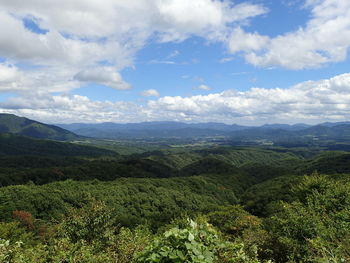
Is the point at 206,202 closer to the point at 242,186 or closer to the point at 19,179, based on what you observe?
the point at 242,186

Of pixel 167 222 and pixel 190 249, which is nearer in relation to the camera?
pixel 190 249

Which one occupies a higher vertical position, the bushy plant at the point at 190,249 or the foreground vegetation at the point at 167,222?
the bushy plant at the point at 190,249

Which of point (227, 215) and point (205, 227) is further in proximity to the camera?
point (227, 215)

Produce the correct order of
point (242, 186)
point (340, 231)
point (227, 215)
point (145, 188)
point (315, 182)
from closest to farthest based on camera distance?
point (340, 231) → point (315, 182) → point (227, 215) → point (145, 188) → point (242, 186)

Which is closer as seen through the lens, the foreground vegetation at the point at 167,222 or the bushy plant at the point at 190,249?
the bushy plant at the point at 190,249

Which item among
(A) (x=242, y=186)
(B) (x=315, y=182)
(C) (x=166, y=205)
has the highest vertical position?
(B) (x=315, y=182)

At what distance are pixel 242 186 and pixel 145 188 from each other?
8322 cm

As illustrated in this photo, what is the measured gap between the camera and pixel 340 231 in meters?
17.2

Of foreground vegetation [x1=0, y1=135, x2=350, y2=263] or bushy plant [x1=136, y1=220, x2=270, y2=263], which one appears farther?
foreground vegetation [x1=0, y1=135, x2=350, y2=263]

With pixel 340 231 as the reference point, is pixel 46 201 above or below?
below

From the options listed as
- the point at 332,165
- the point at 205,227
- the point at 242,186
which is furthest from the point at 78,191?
the point at 332,165

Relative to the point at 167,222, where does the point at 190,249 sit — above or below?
above

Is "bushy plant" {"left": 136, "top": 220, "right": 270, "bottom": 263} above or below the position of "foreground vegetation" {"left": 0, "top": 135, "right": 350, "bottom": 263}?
above

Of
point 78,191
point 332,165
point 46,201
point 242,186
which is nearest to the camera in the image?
point 46,201
